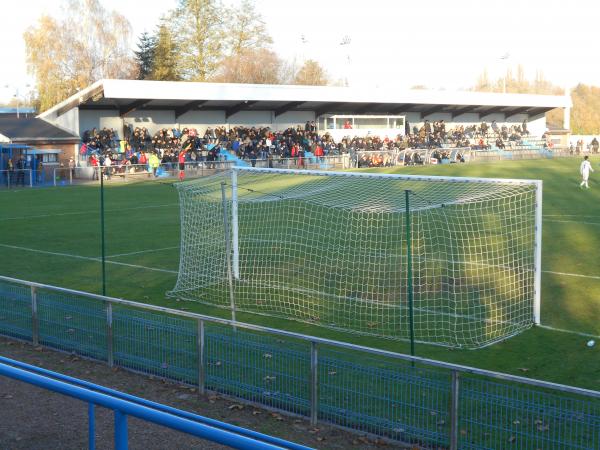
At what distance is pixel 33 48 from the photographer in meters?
61.6

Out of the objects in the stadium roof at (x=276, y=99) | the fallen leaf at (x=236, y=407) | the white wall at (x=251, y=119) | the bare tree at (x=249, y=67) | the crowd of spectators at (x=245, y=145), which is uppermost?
the bare tree at (x=249, y=67)

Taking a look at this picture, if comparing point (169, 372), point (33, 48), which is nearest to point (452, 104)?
point (33, 48)

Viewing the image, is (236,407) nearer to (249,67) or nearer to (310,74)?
(249,67)

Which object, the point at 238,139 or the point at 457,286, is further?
the point at 238,139

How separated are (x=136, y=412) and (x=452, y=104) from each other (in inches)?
2377

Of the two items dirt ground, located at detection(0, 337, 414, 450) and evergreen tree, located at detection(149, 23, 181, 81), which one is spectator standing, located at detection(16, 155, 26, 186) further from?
evergreen tree, located at detection(149, 23, 181, 81)

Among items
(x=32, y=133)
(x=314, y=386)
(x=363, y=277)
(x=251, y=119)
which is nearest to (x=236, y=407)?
(x=314, y=386)

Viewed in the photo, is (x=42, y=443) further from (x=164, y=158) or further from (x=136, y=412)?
(x=164, y=158)

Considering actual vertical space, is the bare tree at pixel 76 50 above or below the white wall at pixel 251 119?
above

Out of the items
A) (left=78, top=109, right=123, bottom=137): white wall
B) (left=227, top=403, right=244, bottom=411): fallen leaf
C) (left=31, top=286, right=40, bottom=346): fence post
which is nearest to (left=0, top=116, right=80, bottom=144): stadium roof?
(left=78, top=109, right=123, bottom=137): white wall

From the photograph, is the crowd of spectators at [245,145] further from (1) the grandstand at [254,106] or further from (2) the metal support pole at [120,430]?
(2) the metal support pole at [120,430]

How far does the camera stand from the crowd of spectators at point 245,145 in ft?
148

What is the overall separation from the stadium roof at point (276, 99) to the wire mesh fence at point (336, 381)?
34.3m

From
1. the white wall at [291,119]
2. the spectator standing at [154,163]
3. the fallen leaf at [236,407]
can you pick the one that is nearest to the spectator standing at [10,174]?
the spectator standing at [154,163]
